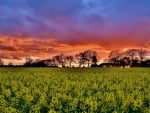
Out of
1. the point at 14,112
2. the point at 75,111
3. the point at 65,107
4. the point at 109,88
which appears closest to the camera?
the point at 14,112

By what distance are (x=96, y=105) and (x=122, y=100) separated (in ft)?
5.88

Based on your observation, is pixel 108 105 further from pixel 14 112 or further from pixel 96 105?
pixel 14 112

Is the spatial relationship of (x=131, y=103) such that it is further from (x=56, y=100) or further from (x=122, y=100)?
(x=56, y=100)

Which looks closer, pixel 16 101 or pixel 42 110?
pixel 42 110

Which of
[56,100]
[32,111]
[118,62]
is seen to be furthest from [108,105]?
[118,62]

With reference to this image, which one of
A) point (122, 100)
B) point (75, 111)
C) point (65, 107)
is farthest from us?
point (122, 100)

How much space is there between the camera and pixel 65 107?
12.3 meters

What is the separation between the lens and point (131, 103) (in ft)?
41.6

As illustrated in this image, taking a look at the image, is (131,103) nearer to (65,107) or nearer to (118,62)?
(65,107)

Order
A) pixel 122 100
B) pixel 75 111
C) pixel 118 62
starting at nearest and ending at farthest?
pixel 75 111, pixel 122 100, pixel 118 62

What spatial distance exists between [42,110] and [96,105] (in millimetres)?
1547

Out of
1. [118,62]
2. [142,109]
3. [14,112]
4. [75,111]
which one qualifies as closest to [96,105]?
[75,111]

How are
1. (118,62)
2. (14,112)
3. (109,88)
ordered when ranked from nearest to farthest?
(14,112) < (109,88) < (118,62)

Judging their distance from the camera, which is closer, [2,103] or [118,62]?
[2,103]
